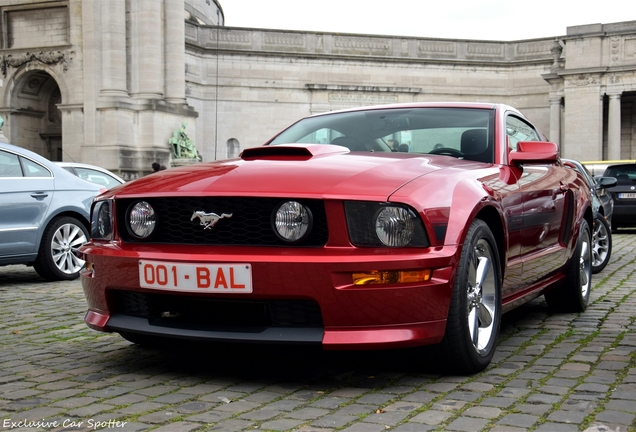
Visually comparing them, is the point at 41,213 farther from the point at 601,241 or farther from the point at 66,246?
the point at 601,241

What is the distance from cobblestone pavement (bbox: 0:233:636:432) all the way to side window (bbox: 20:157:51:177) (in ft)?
11.8

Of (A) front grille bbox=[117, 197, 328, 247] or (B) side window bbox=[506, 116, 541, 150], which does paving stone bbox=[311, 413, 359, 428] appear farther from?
(B) side window bbox=[506, 116, 541, 150]

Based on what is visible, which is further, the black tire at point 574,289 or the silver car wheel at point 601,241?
the silver car wheel at point 601,241

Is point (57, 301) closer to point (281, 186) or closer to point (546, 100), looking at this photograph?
point (281, 186)

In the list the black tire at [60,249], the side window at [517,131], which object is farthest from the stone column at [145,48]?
the side window at [517,131]

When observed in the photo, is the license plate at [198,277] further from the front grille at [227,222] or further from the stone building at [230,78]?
the stone building at [230,78]

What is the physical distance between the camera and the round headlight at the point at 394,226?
3467mm

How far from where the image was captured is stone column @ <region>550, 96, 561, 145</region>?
4312 centimetres

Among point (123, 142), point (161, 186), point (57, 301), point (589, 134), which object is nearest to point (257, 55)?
point (123, 142)

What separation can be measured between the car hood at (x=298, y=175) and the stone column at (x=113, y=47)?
2520cm

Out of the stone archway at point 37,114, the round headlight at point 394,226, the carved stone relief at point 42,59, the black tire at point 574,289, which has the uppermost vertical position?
the carved stone relief at point 42,59

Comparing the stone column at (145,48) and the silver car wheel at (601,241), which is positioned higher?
the stone column at (145,48)

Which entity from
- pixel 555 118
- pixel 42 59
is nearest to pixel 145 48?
pixel 42 59

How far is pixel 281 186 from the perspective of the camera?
3.55 m
